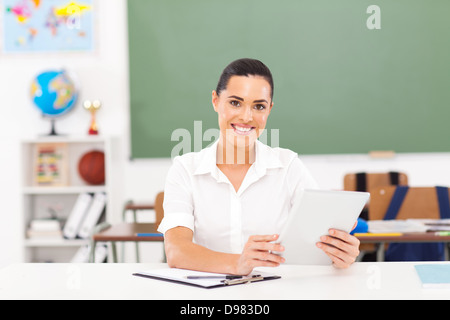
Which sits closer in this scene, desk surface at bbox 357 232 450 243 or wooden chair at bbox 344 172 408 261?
desk surface at bbox 357 232 450 243

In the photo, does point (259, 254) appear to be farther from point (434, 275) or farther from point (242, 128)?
point (242, 128)

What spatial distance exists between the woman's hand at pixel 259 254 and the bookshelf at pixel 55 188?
281cm

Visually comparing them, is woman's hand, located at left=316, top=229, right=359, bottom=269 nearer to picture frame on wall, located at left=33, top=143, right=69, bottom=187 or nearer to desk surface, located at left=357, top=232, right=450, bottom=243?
desk surface, located at left=357, top=232, right=450, bottom=243

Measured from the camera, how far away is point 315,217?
127 centimetres

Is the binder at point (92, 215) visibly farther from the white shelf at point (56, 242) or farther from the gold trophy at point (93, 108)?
the gold trophy at point (93, 108)

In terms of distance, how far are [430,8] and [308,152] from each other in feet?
4.49

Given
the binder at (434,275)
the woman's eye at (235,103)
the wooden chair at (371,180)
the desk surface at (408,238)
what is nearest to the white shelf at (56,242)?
the wooden chair at (371,180)

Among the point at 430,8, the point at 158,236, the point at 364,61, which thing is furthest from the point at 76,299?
the point at 430,8

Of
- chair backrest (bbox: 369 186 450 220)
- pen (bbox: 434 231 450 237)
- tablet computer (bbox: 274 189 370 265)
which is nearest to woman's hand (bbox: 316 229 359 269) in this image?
tablet computer (bbox: 274 189 370 265)

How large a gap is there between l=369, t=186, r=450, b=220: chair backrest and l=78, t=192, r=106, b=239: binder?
195cm

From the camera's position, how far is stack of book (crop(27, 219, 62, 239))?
4082mm

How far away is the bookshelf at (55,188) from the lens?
4.04 meters

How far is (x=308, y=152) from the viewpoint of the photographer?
13.8 feet

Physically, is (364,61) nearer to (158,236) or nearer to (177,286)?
(158,236)
